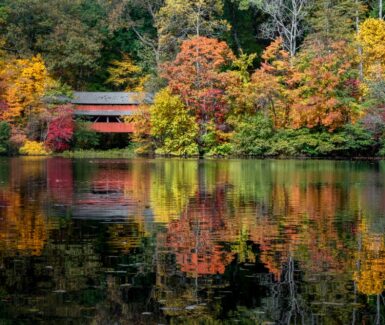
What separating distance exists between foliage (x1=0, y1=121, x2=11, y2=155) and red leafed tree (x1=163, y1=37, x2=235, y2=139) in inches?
441

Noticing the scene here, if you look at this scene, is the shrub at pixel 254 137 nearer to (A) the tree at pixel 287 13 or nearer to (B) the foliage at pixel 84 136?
(A) the tree at pixel 287 13

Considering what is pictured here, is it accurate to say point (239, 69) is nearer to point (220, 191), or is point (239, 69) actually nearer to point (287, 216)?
point (220, 191)

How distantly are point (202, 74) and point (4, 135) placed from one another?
13.8 m

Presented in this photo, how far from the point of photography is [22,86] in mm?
53688

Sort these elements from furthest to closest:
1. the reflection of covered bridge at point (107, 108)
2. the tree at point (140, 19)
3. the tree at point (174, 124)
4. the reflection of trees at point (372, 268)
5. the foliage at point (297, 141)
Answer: the tree at point (140, 19) → the reflection of covered bridge at point (107, 108) → the tree at point (174, 124) → the foliage at point (297, 141) → the reflection of trees at point (372, 268)

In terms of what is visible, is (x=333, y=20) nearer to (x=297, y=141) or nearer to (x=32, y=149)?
(x=297, y=141)

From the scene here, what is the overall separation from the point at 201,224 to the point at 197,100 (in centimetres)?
3719

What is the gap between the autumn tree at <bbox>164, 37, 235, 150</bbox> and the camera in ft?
168

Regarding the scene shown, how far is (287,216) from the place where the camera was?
52.8 ft

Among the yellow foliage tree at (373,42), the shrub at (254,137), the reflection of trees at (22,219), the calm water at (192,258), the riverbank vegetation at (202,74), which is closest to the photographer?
the calm water at (192,258)

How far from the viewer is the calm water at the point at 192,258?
27.0 feet

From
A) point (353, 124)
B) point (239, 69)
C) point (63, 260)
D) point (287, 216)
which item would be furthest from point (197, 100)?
point (63, 260)

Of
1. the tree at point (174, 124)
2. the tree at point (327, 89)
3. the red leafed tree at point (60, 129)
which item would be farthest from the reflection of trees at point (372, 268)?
the red leafed tree at point (60, 129)

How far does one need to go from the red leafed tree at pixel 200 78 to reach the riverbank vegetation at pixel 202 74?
0.31 ft
